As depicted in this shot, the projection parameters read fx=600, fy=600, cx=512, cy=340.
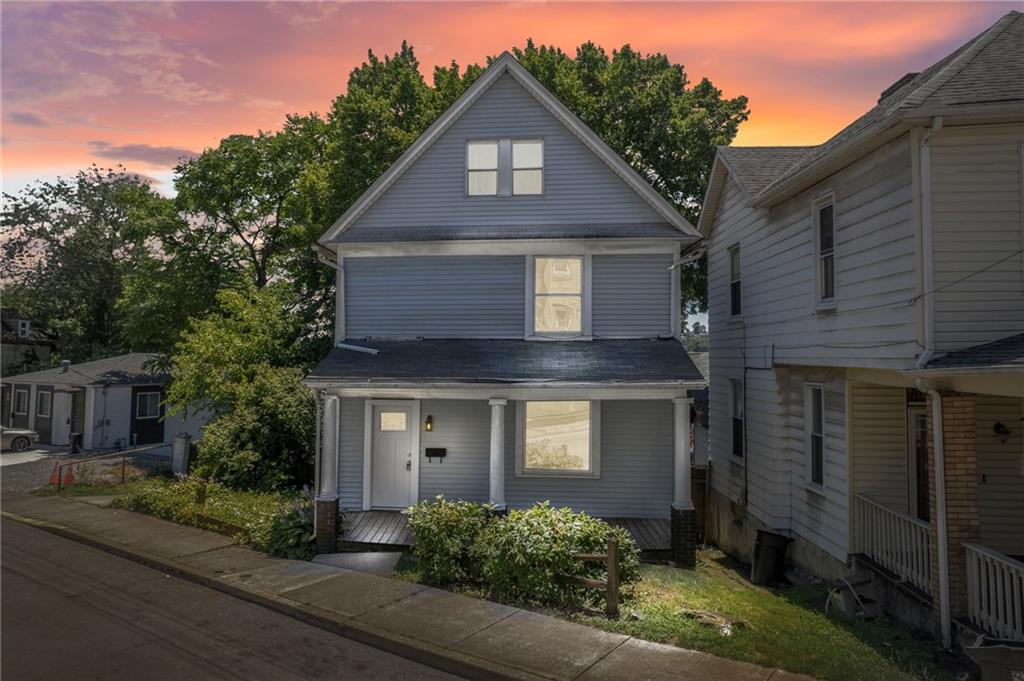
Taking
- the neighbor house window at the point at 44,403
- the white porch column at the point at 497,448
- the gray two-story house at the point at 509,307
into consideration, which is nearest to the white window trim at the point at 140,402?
the neighbor house window at the point at 44,403

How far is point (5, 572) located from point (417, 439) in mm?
7573

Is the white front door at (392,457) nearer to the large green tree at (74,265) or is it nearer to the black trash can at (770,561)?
the black trash can at (770,561)

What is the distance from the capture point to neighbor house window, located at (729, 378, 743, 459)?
582 inches

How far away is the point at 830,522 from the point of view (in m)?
10.4

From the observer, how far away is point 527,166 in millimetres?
14109

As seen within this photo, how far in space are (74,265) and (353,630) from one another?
44.8 metres

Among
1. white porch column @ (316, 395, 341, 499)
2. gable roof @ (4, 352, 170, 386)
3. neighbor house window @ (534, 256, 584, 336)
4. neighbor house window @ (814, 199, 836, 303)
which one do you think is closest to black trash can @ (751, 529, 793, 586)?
neighbor house window @ (814, 199, 836, 303)

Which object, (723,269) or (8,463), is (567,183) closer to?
(723,269)

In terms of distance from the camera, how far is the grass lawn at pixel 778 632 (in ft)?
22.1

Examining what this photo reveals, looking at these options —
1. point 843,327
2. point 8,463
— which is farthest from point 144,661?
point 8,463

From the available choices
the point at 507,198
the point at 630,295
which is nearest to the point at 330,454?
the point at 507,198

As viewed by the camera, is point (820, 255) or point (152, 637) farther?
point (820, 255)

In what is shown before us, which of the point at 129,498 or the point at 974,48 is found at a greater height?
the point at 974,48

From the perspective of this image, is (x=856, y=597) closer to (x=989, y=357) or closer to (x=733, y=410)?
(x=989, y=357)
